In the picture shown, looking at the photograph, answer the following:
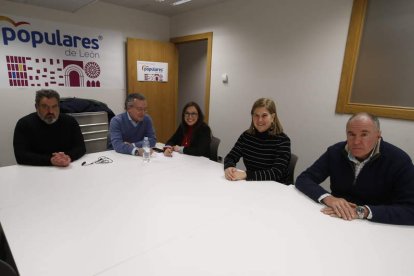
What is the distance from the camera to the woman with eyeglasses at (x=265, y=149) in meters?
1.79

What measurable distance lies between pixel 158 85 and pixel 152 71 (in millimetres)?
264

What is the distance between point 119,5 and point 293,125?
10.6ft

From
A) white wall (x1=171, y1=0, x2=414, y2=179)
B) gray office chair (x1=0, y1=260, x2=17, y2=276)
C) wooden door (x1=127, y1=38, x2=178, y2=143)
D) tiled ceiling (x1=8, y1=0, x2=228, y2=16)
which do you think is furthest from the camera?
wooden door (x1=127, y1=38, x2=178, y2=143)

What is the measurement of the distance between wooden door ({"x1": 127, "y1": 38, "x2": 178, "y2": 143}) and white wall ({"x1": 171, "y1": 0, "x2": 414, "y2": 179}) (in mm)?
836

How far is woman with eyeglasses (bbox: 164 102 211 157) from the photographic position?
237 cm

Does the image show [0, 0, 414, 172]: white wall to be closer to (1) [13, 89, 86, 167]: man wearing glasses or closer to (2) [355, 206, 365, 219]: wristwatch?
(2) [355, 206, 365, 219]: wristwatch

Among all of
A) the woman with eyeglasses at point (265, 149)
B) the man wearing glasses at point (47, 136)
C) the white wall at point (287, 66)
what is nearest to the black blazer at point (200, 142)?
the woman with eyeglasses at point (265, 149)

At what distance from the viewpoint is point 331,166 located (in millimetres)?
1549

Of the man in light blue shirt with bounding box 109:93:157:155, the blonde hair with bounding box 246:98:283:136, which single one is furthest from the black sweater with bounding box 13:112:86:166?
the blonde hair with bounding box 246:98:283:136

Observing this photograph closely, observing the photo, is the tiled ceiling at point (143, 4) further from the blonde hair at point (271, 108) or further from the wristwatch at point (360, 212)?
the wristwatch at point (360, 212)

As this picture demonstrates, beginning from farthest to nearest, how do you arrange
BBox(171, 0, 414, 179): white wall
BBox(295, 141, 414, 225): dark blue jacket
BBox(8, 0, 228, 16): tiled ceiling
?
BBox(8, 0, 228, 16): tiled ceiling, BBox(171, 0, 414, 179): white wall, BBox(295, 141, 414, 225): dark blue jacket

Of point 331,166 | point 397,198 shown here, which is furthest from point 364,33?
point 397,198

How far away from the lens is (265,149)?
195 cm

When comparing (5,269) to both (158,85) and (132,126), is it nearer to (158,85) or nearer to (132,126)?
(132,126)
